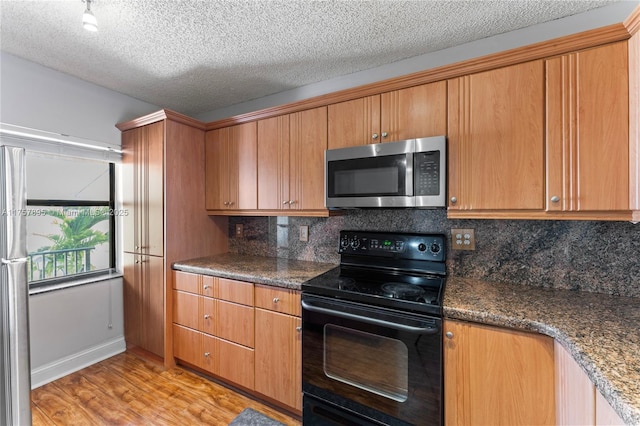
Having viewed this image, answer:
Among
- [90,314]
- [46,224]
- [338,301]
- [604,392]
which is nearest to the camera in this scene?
[604,392]

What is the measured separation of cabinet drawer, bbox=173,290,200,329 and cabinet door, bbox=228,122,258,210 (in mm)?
828

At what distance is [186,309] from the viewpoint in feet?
7.50

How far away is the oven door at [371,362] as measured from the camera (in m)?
1.35

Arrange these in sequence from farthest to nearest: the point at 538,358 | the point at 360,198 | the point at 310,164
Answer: the point at 310,164 → the point at 360,198 → the point at 538,358

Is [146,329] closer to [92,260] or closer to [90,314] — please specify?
[90,314]

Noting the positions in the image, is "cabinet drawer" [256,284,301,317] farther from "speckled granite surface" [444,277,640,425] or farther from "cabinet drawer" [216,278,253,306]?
"speckled granite surface" [444,277,640,425]

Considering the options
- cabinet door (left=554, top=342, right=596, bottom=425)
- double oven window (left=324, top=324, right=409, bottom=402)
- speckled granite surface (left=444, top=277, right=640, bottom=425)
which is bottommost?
double oven window (left=324, top=324, right=409, bottom=402)

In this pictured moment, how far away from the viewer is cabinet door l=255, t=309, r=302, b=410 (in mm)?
1764

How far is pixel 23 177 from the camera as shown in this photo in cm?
119

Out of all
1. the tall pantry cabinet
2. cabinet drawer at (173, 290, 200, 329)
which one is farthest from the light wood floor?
cabinet drawer at (173, 290, 200, 329)

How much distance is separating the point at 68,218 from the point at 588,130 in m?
3.66

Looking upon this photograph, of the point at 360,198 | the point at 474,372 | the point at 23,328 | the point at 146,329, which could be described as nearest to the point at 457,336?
the point at 474,372

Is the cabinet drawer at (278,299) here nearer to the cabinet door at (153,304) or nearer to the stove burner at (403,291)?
the stove burner at (403,291)

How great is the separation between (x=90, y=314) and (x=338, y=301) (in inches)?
93.7
